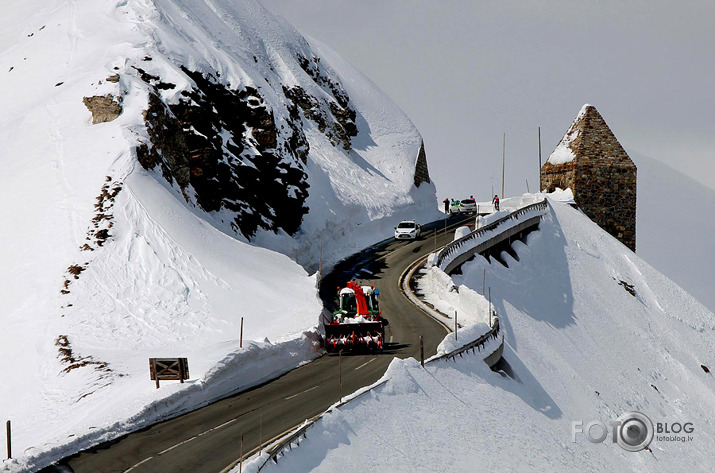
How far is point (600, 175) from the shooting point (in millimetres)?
72500

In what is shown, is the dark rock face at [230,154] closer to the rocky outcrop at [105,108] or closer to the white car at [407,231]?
the rocky outcrop at [105,108]

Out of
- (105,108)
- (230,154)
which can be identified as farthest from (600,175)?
(105,108)

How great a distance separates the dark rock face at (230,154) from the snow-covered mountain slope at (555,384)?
1510 centimetres

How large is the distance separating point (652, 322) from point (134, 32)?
1643 inches

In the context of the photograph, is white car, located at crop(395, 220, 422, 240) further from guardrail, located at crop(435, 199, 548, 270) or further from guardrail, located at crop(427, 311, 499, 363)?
guardrail, located at crop(427, 311, 499, 363)

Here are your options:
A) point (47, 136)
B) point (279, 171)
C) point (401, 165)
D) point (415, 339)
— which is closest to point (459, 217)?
point (401, 165)

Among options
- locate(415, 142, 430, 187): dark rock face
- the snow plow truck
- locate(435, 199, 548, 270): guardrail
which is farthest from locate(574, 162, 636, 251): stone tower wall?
→ the snow plow truck

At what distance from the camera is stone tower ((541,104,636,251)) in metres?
72.5

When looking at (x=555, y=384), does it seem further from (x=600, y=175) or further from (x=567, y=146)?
(x=567, y=146)

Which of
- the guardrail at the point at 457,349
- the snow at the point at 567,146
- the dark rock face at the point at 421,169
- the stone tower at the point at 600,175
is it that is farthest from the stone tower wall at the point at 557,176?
the dark rock face at the point at 421,169

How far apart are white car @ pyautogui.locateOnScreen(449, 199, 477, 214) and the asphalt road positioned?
4608cm

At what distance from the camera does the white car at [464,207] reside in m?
82.4

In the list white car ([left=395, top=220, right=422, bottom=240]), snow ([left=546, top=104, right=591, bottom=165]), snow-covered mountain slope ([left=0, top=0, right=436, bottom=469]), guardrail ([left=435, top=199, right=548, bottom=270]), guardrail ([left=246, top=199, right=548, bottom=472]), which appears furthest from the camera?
snow ([left=546, top=104, right=591, bottom=165])

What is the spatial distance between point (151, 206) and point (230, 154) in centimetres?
1352
